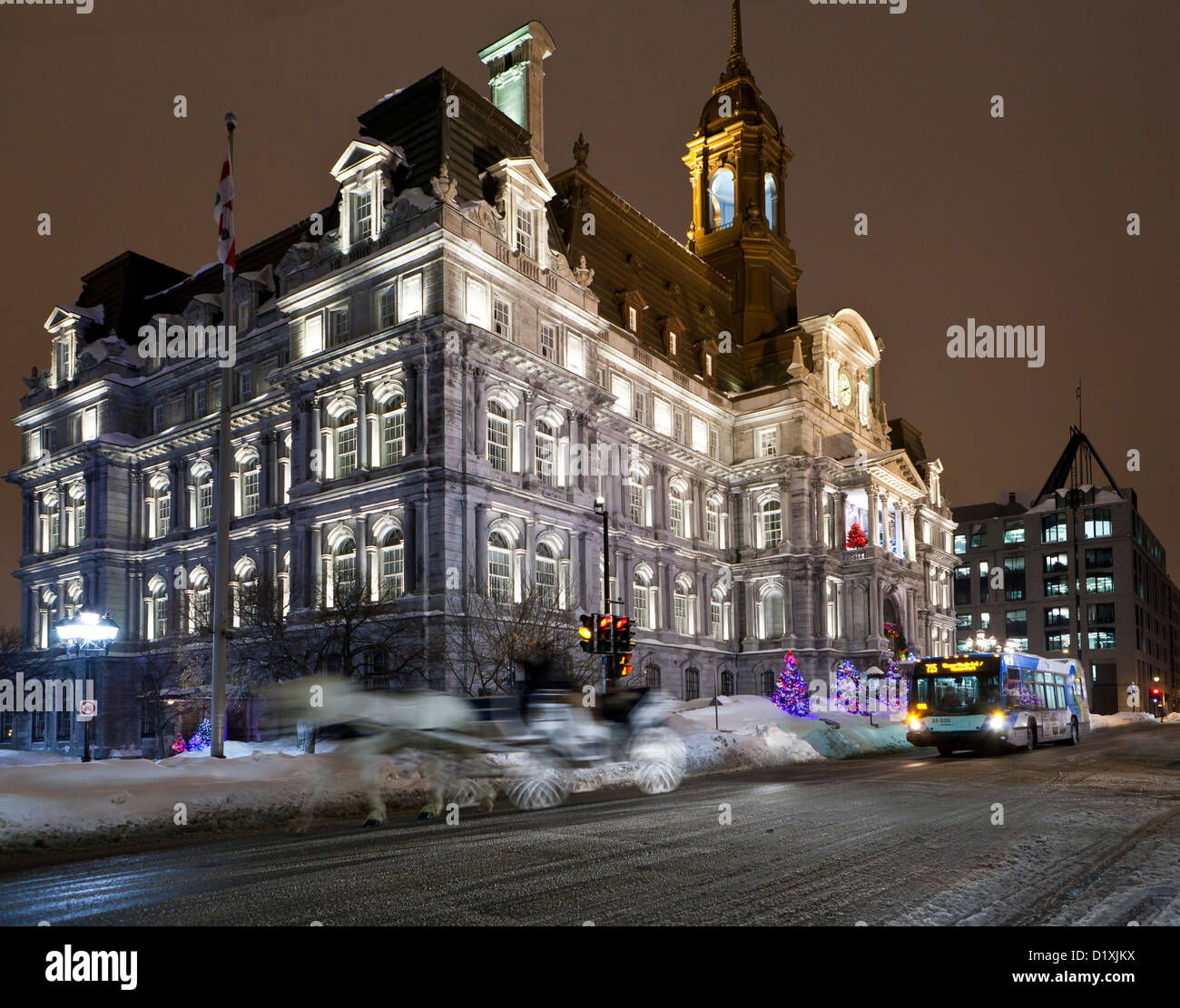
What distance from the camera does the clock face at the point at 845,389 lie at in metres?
69.1

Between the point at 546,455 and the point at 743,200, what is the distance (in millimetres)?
35456

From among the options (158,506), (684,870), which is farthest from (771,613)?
(684,870)

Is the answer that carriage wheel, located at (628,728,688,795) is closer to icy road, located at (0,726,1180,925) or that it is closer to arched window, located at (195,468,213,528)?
icy road, located at (0,726,1180,925)

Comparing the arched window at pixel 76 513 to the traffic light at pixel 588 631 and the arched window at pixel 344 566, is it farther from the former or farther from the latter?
the traffic light at pixel 588 631

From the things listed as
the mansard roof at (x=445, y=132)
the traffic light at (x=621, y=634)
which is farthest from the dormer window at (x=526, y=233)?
the traffic light at (x=621, y=634)

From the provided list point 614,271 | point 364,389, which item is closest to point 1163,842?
point 364,389

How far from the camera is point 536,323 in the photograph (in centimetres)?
4547

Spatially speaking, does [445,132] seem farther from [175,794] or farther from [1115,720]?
[1115,720]

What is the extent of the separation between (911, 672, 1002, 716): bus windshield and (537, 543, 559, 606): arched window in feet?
57.2

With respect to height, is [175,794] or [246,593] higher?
[246,593]

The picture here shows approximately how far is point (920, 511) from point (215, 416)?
52638 millimetres

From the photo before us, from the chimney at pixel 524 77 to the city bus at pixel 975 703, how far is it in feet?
108

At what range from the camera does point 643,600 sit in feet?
180
